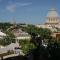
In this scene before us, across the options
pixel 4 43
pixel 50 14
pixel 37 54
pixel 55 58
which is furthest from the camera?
pixel 50 14

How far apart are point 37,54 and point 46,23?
31.3 metres

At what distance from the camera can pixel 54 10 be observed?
3781 cm

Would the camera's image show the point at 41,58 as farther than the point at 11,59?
Yes

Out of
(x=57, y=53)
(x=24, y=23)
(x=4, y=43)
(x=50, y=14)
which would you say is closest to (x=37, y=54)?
(x=57, y=53)

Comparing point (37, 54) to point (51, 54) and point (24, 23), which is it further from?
point (24, 23)

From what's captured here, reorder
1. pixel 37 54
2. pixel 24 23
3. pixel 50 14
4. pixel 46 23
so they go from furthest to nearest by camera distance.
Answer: pixel 50 14
pixel 46 23
pixel 24 23
pixel 37 54

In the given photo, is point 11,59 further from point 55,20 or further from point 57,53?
point 55,20

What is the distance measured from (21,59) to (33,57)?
20 centimetres

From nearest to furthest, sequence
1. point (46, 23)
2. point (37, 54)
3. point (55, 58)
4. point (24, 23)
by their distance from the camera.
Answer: point (55, 58)
point (37, 54)
point (24, 23)
point (46, 23)

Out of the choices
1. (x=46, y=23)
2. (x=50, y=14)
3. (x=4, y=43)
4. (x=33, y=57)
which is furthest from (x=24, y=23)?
(x=33, y=57)

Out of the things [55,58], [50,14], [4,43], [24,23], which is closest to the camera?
[55,58]

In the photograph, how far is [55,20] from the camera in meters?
35.0

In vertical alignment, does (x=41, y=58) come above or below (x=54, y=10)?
below

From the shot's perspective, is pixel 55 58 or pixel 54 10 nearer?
pixel 55 58
